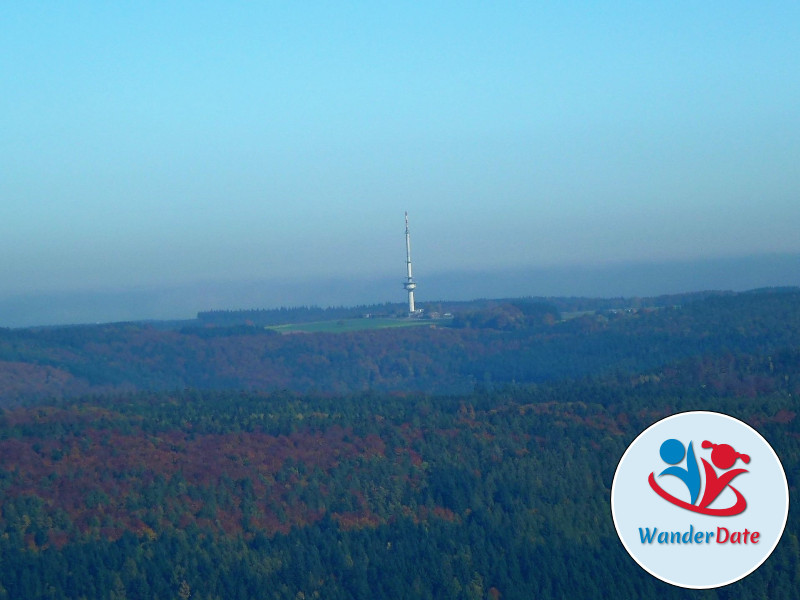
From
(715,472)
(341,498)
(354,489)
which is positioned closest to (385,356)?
(354,489)

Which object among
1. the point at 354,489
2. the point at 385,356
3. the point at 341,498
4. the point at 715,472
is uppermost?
the point at 715,472

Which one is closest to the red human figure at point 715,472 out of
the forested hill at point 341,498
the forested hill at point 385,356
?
the forested hill at point 341,498

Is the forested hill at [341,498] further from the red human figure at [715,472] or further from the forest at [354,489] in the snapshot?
the red human figure at [715,472]

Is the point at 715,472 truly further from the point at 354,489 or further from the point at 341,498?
the point at 354,489

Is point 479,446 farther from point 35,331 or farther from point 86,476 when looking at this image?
point 35,331

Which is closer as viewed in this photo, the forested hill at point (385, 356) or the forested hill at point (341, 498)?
the forested hill at point (341, 498)

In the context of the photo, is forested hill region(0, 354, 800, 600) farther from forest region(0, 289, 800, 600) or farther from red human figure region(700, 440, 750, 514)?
red human figure region(700, 440, 750, 514)

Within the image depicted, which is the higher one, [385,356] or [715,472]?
[715,472]
